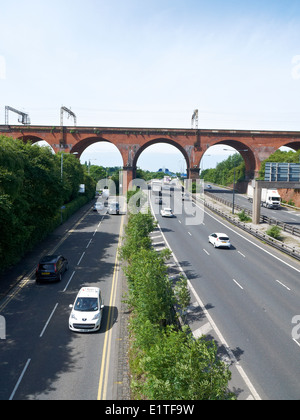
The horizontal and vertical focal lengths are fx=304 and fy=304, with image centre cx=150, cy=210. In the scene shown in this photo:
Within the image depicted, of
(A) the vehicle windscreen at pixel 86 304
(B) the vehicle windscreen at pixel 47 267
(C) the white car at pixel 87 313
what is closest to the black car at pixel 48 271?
(B) the vehicle windscreen at pixel 47 267

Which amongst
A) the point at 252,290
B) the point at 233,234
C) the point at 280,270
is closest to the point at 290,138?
the point at 233,234

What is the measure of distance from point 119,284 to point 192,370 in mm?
14338

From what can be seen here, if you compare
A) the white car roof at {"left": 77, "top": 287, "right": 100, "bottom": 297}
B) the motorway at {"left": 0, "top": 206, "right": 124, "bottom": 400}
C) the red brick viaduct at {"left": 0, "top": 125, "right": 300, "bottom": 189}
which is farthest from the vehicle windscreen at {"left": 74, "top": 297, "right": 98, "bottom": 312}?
the red brick viaduct at {"left": 0, "top": 125, "right": 300, "bottom": 189}

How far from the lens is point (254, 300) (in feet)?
61.0

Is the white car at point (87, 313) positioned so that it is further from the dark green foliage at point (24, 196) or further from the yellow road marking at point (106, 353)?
the dark green foliage at point (24, 196)

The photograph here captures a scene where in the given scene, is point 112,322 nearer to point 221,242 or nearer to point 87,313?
point 87,313

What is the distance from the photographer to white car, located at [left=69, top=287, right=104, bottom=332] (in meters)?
14.9

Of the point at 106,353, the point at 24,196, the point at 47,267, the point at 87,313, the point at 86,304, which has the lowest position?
the point at 106,353

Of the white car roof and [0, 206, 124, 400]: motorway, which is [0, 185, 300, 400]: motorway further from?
the white car roof

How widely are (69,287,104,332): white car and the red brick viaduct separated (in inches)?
2124

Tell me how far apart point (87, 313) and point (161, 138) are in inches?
2259

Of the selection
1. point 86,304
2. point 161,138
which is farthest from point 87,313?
point 161,138
